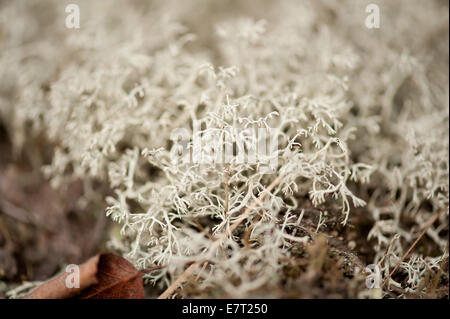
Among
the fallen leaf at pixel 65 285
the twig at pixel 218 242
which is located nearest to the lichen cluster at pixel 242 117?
the twig at pixel 218 242

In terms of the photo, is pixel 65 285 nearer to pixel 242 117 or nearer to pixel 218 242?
pixel 218 242

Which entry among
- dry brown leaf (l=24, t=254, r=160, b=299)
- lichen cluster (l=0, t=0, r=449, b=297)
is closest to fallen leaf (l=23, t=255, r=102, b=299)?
dry brown leaf (l=24, t=254, r=160, b=299)

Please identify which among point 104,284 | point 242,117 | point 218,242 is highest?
point 242,117

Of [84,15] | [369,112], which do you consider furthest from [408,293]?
[84,15]

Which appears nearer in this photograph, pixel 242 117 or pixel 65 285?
pixel 65 285

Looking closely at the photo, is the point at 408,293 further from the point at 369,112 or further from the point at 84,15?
the point at 84,15

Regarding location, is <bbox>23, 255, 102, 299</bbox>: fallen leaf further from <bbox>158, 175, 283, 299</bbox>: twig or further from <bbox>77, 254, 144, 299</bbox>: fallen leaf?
<bbox>158, 175, 283, 299</bbox>: twig

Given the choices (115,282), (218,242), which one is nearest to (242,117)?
(218,242)
